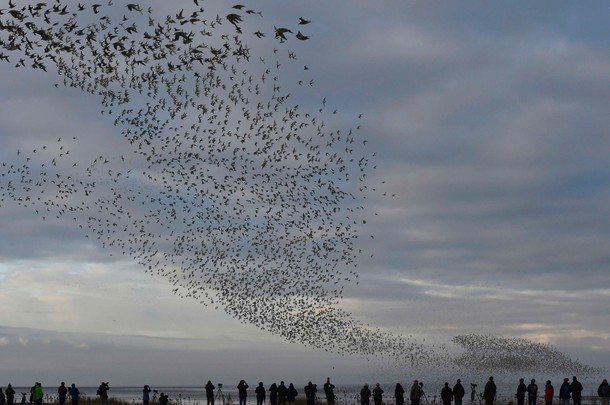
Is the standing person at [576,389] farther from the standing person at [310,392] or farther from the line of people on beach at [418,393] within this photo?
the standing person at [310,392]

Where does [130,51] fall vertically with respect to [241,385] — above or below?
above

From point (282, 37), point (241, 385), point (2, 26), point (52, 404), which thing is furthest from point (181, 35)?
point (52, 404)

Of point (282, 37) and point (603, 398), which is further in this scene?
point (603, 398)

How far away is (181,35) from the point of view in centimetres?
2630

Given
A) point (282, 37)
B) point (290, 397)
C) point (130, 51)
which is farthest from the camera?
point (290, 397)

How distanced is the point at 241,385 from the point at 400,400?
1101 cm

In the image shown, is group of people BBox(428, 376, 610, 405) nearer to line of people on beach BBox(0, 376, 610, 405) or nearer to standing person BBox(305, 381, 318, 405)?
line of people on beach BBox(0, 376, 610, 405)

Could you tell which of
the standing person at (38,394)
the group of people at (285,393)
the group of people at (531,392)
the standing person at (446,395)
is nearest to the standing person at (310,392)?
the group of people at (285,393)

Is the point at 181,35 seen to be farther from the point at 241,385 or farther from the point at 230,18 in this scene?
the point at 241,385

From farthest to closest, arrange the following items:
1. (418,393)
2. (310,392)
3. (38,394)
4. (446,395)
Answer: (38,394) < (310,392) < (446,395) < (418,393)

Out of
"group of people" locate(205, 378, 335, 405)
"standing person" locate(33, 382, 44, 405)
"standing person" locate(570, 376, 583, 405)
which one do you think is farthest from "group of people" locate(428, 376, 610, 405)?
"standing person" locate(33, 382, 44, 405)

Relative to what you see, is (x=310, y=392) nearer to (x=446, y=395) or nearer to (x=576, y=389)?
(x=446, y=395)

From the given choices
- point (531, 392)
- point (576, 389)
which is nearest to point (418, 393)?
point (531, 392)

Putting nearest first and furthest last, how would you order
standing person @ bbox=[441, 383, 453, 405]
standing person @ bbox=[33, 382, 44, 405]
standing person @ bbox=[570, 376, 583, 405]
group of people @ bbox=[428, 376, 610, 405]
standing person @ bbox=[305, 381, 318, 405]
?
group of people @ bbox=[428, 376, 610, 405], standing person @ bbox=[570, 376, 583, 405], standing person @ bbox=[441, 383, 453, 405], standing person @ bbox=[305, 381, 318, 405], standing person @ bbox=[33, 382, 44, 405]
